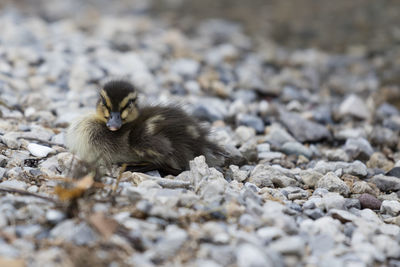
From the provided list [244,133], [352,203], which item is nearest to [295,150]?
[244,133]

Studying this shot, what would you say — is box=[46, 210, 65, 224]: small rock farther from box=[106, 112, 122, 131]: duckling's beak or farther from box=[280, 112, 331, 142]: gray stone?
box=[280, 112, 331, 142]: gray stone

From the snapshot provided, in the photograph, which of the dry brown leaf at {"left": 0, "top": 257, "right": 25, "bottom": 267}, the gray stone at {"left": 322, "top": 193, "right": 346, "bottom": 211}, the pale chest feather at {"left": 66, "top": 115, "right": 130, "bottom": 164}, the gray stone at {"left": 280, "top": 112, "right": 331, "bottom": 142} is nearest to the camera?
the dry brown leaf at {"left": 0, "top": 257, "right": 25, "bottom": 267}

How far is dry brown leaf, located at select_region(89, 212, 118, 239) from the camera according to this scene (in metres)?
2.31

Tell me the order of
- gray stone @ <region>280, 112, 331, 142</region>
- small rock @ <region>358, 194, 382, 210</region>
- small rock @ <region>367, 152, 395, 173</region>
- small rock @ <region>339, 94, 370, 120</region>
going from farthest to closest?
small rock @ <region>339, 94, 370, 120</region>
gray stone @ <region>280, 112, 331, 142</region>
small rock @ <region>367, 152, 395, 173</region>
small rock @ <region>358, 194, 382, 210</region>

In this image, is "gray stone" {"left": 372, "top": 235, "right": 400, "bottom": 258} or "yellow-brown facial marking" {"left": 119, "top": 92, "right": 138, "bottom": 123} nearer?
"gray stone" {"left": 372, "top": 235, "right": 400, "bottom": 258}

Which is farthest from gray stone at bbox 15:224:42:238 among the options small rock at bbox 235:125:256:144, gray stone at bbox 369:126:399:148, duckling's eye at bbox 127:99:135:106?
gray stone at bbox 369:126:399:148

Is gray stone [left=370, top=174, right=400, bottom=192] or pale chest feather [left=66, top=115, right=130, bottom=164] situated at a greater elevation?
pale chest feather [left=66, top=115, right=130, bottom=164]

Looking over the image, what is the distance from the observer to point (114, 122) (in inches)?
142

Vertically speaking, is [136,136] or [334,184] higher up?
[136,136]

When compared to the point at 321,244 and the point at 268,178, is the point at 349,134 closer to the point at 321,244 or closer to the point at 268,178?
the point at 268,178

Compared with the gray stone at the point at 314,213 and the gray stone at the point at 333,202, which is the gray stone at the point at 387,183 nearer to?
the gray stone at the point at 333,202

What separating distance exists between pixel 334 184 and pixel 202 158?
0.88m

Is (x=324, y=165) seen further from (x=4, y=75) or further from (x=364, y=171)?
(x=4, y=75)

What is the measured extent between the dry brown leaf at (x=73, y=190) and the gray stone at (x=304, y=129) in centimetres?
255
